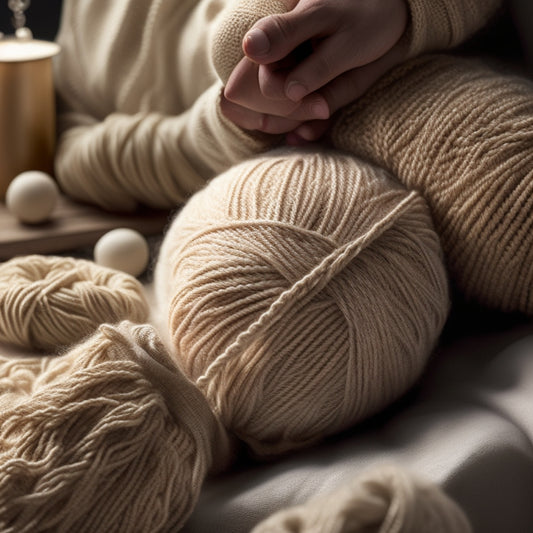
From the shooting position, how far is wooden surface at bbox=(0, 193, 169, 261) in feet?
3.59

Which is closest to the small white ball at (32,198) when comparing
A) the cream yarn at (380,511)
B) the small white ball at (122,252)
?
the small white ball at (122,252)

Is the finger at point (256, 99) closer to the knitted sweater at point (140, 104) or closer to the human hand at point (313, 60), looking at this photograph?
the human hand at point (313, 60)

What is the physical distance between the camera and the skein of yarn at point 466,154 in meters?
0.75

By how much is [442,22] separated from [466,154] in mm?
164

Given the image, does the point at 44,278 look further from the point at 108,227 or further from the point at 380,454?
the point at 380,454

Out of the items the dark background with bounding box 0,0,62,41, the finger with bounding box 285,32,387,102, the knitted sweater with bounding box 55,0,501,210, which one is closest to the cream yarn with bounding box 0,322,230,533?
the finger with bounding box 285,32,387,102

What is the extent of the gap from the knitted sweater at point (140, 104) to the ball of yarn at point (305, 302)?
235mm

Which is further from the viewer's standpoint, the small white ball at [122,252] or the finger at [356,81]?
the small white ball at [122,252]

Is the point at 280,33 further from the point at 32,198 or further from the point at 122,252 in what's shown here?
the point at 32,198

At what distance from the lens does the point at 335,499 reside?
494mm

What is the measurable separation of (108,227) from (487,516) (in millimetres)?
654

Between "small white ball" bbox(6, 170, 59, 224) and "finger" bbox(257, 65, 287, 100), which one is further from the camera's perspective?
"small white ball" bbox(6, 170, 59, 224)

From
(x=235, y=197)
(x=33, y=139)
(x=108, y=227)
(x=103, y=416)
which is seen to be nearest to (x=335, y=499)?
(x=103, y=416)

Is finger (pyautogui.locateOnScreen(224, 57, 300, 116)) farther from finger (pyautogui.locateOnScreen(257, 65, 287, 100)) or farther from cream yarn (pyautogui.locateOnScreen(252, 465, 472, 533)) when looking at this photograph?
cream yarn (pyautogui.locateOnScreen(252, 465, 472, 533))
